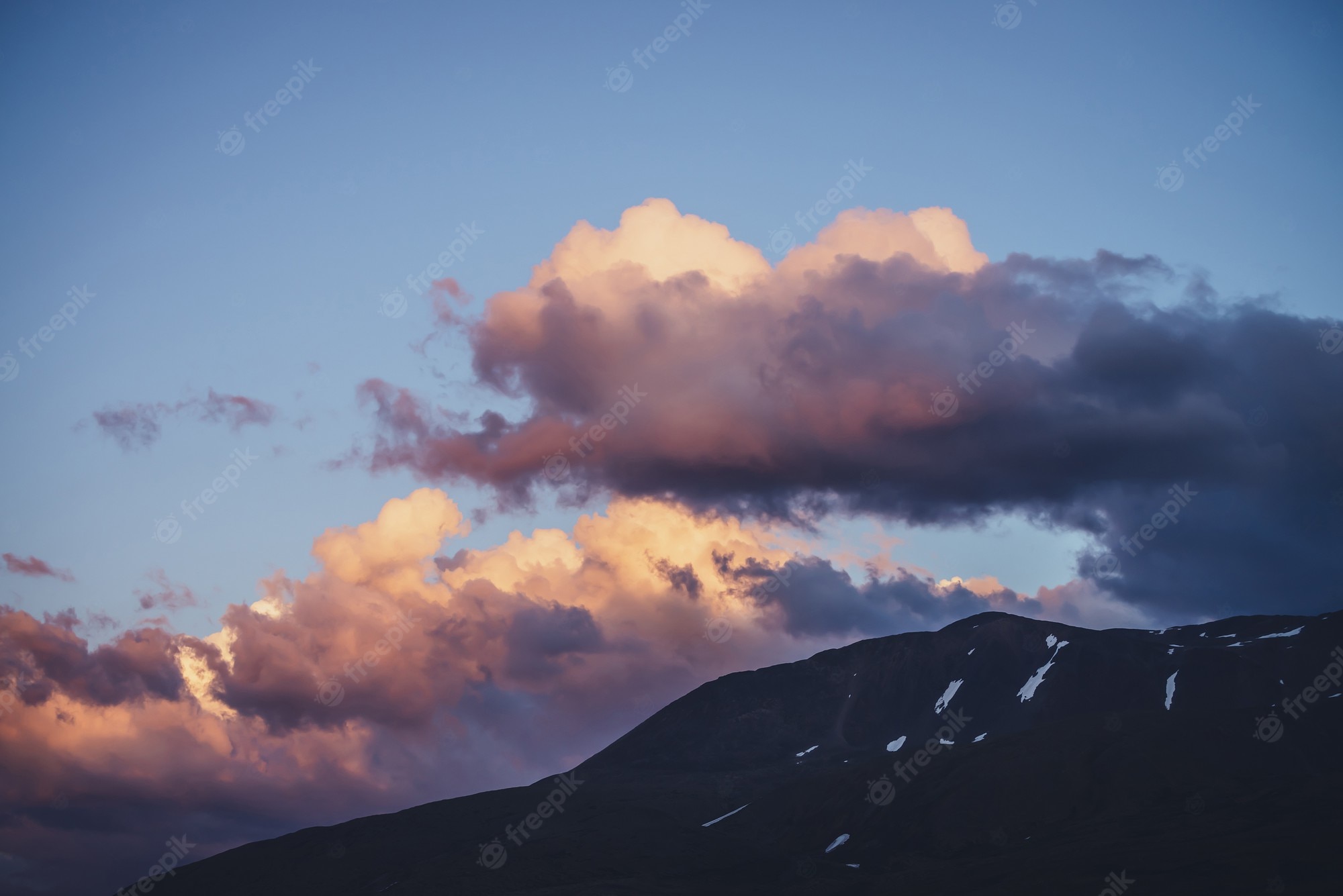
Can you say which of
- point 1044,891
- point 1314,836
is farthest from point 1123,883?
point 1314,836

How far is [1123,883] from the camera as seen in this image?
194 meters

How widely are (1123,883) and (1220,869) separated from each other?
16.6m

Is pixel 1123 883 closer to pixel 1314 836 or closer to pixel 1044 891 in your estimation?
pixel 1044 891

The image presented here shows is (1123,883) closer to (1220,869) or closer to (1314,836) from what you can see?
(1220,869)

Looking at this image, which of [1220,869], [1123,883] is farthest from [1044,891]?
[1220,869]

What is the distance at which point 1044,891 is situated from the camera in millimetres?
199000

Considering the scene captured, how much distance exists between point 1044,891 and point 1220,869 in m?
30.2

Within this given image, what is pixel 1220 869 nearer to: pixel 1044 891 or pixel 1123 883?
pixel 1123 883

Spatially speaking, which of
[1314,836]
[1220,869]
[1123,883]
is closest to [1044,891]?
[1123,883]

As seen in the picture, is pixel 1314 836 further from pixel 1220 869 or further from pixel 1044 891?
A: pixel 1044 891

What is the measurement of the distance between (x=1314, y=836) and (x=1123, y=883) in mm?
36401

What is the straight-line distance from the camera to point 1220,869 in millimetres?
191000
